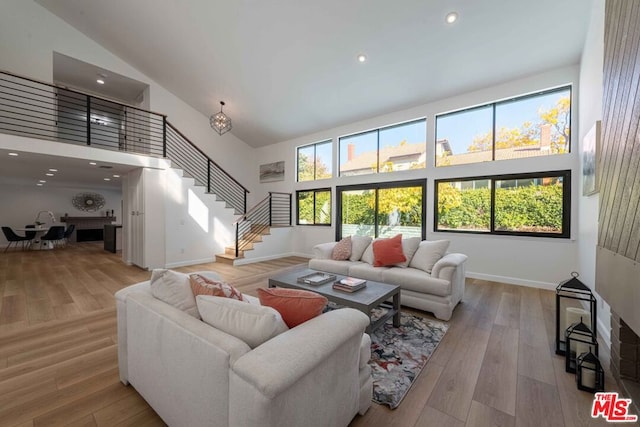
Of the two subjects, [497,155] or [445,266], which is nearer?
[445,266]

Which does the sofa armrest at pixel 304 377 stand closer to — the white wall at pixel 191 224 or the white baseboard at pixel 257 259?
the white baseboard at pixel 257 259

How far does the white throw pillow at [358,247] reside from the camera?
425cm

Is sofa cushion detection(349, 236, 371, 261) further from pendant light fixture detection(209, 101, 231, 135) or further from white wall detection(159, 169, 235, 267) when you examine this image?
pendant light fixture detection(209, 101, 231, 135)

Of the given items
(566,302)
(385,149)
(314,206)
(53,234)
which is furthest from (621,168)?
(53,234)

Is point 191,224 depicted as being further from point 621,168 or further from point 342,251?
point 621,168

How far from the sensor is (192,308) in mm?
1514

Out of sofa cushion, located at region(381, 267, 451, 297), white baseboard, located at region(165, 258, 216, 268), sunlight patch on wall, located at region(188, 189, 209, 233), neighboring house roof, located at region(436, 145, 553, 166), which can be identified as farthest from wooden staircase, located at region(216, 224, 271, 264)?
neighboring house roof, located at region(436, 145, 553, 166)

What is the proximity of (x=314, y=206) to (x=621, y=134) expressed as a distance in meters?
6.02

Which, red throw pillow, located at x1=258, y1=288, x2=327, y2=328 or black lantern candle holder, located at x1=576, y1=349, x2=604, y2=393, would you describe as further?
black lantern candle holder, located at x1=576, y1=349, x2=604, y2=393

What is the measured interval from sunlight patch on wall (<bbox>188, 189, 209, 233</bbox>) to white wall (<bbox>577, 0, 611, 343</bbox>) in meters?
6.97

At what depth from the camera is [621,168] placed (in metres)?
1.71

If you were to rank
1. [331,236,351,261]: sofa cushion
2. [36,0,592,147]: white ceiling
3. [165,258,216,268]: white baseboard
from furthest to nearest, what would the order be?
[165,258,216,268]: white baseboard < [331,236,351,261]: sofa cushion < [36,0,592,147]: white ceiling

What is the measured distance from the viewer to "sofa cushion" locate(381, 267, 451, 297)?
9.83ft

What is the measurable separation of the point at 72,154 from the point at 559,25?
25.9ft
